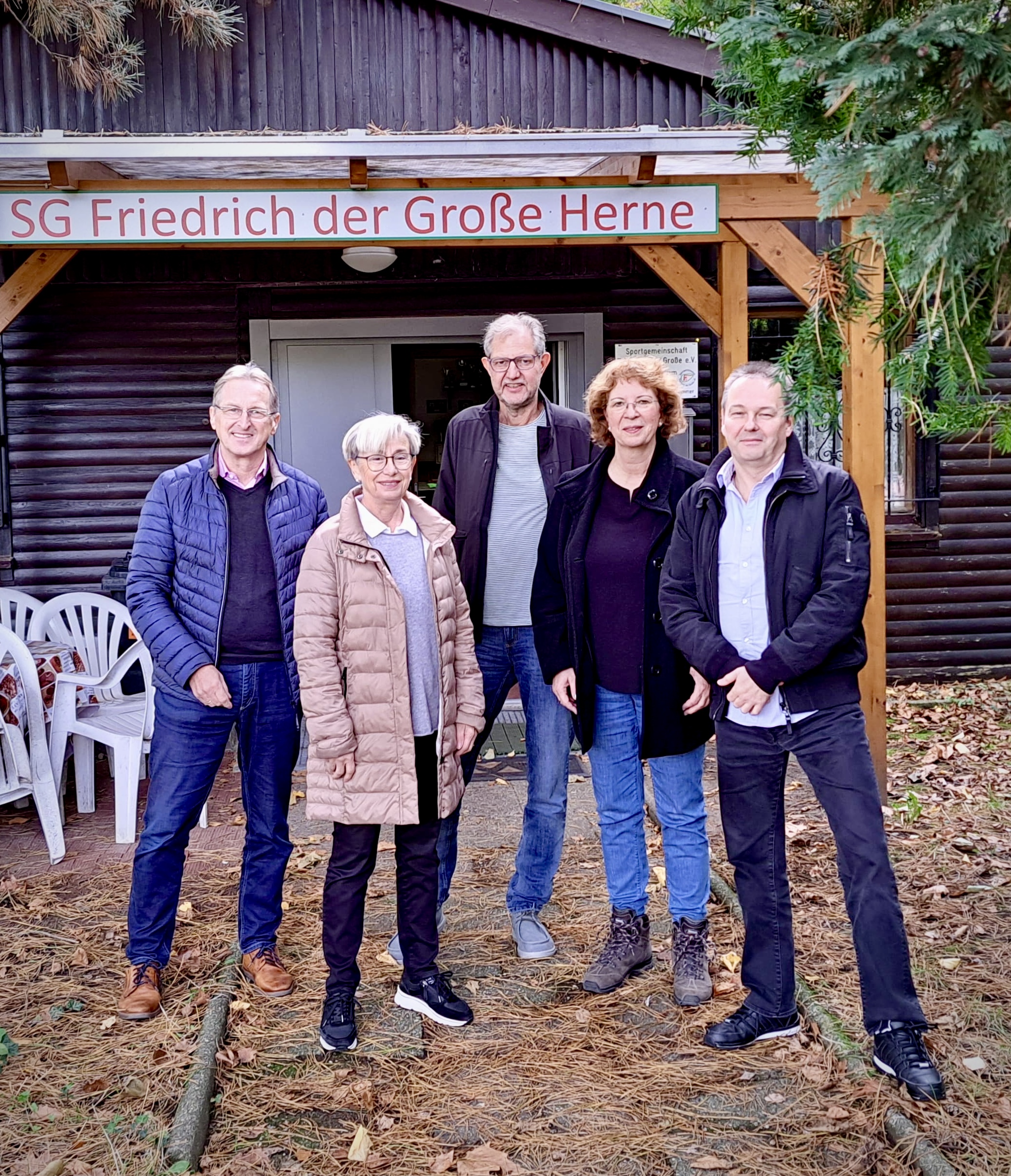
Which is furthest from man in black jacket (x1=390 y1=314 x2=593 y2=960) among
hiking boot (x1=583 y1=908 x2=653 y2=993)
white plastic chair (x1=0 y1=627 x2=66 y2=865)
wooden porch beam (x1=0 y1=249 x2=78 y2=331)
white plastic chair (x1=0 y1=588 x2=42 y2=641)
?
white plastic chair (x1=0 y1=588 x2=42 y2=641)

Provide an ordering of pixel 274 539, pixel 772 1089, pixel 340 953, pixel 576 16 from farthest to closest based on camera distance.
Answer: pixel 576 16, pixel 274 539, pixel 340 953, pixel 772 1089

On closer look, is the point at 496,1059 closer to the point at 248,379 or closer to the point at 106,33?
the point at 248,379

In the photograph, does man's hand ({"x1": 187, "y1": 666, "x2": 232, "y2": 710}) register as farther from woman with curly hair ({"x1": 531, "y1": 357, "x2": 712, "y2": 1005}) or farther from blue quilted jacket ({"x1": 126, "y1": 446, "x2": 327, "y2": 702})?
woman with curly hair ({"x1": 531, "y1": 357, "x2": 712, "y2": 1005})

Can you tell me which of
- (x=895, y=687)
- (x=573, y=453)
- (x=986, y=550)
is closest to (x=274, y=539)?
(x=573, y=453)

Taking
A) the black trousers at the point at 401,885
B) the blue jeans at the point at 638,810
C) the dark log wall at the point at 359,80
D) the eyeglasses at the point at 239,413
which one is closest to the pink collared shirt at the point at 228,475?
the eyeglasses at the point at 239,413

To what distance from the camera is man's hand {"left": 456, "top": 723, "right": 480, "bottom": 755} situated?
3.56 metres

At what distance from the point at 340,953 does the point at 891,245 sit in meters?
2.48

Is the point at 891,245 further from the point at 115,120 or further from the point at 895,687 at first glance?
the point at 895,687

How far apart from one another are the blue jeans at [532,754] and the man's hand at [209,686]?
0.84 metres

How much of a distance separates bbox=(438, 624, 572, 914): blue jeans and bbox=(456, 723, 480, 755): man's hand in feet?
0.81

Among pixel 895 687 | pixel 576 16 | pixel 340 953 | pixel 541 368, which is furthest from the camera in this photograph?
pixel 895 687

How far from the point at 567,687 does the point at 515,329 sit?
120 centimetres

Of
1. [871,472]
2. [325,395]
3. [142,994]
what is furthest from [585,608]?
[325,395]

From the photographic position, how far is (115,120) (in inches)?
290
